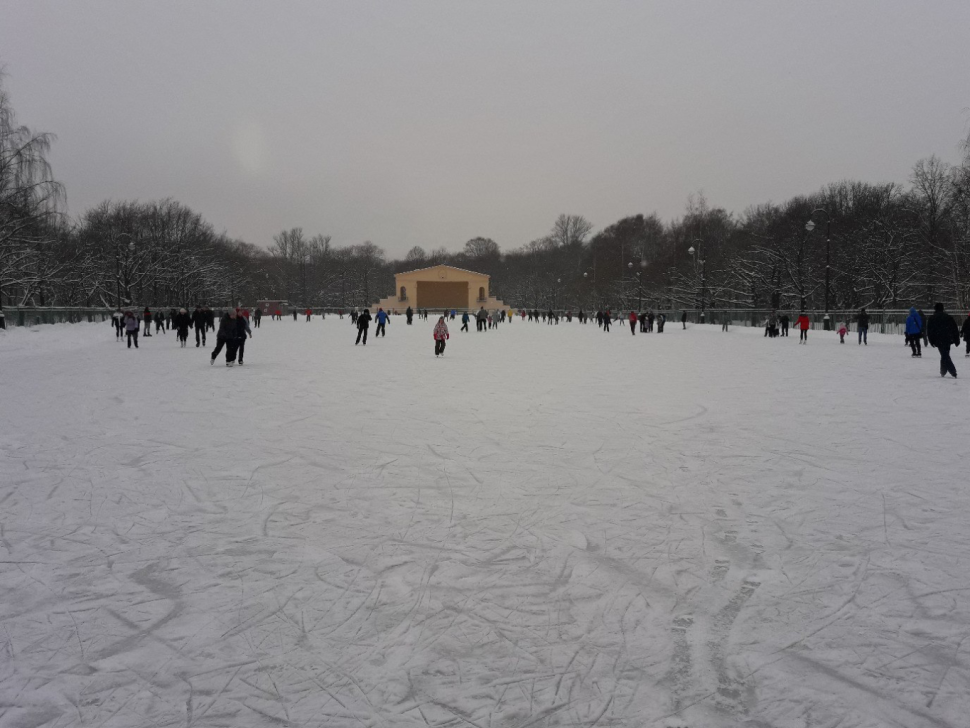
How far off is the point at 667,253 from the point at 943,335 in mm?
59431

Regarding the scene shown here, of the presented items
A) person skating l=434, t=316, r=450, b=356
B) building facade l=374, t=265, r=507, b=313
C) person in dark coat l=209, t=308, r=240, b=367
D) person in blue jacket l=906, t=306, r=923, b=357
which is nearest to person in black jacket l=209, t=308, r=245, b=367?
person in dark coat l=209, t=308, r=240, b=367

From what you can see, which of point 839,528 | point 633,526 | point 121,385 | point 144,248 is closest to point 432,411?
point 633,526

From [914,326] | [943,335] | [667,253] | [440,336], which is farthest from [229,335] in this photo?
[667,253]

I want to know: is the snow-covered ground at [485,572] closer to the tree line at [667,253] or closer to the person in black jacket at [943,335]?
the person in black jacket at [943,335]

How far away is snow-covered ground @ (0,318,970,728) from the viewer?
2371mm

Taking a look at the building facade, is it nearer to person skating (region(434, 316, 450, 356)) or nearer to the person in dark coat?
person skating (region(434, 316, 450, 356))

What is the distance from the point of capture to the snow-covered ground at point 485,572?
2371mm

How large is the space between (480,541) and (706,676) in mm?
1623

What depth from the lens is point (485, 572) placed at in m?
3.41

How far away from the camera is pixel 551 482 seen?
5.12 metres

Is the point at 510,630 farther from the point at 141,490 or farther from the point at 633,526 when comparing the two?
the point at 141,490

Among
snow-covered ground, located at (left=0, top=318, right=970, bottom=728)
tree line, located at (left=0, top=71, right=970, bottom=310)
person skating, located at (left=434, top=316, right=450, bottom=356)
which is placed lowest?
snow-covered ground, located at (left=0, top=318, right=970, bottom=728)

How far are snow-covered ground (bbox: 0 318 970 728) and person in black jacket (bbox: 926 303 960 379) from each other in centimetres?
490

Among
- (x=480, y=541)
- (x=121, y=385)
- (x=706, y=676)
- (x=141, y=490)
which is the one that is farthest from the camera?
(x=121, y=385)
